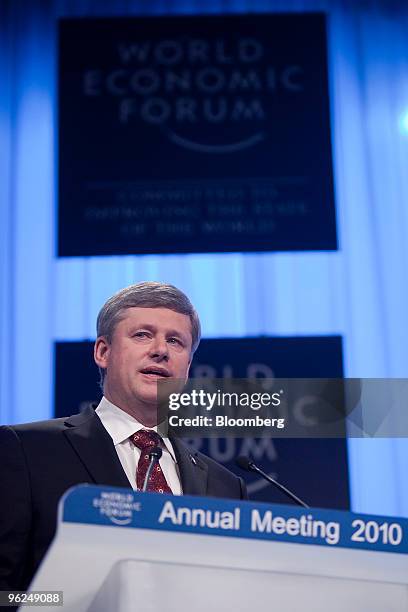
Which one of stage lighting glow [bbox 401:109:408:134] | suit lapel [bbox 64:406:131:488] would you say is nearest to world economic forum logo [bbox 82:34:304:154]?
stage lighting glow [bbox 401:109:408:134]

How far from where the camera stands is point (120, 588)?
940 mm

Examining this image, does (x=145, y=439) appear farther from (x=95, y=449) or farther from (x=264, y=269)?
(x=264, y=269)

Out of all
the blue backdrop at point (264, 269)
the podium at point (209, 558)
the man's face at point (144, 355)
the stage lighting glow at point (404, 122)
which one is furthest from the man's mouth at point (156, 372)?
the stage lighting glow at point (404, 122)

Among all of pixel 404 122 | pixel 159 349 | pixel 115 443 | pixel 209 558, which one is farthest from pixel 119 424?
pixel 404 122

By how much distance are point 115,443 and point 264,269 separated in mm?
2040

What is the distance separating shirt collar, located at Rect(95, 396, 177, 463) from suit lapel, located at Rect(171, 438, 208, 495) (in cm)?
2

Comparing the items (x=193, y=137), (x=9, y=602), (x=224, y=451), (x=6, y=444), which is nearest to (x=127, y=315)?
(x=6, y=444)

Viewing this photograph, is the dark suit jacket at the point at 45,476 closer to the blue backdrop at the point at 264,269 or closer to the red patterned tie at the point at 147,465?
the red patterned tie at the point at 147,465

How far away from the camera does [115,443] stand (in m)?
1.85

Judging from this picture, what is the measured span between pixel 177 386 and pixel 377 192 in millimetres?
2619

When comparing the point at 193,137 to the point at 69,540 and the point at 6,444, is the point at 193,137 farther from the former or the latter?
the point at 69,540

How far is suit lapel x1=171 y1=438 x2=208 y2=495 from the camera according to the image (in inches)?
71.6

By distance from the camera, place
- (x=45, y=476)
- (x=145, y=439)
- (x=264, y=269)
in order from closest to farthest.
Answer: (x=45, y=476)
(x=145, y=439)
(x=264, y=269)

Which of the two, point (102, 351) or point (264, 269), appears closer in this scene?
point (102, 351)
